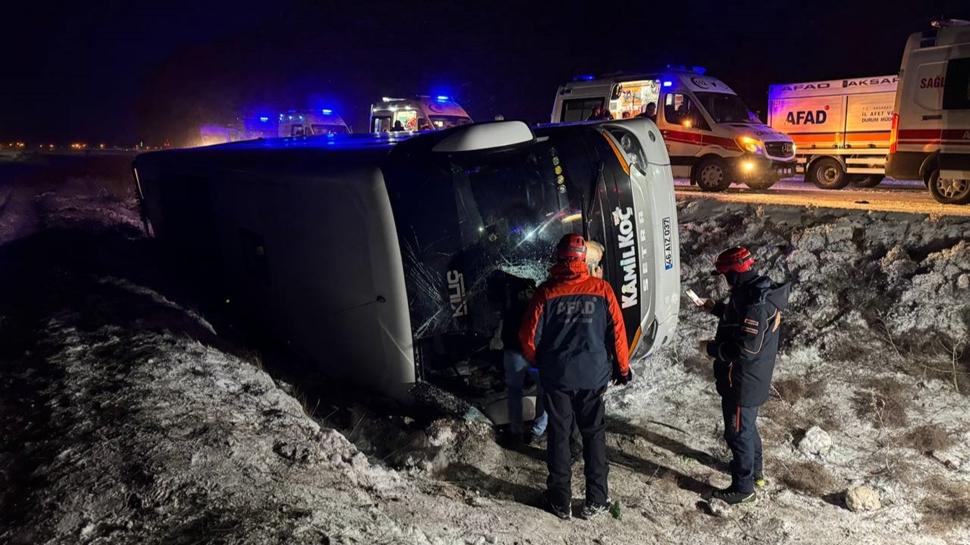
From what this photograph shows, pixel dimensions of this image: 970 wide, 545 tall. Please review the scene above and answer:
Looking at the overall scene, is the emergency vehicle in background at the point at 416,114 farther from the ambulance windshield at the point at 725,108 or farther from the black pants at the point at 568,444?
the black pants at the point at 568,444

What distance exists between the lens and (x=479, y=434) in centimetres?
446

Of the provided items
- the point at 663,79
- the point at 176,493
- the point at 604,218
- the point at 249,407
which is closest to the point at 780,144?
the point at 663,79

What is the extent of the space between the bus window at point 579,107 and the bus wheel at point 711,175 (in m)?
3.11

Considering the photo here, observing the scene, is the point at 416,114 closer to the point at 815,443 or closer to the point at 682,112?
the point at 682,112

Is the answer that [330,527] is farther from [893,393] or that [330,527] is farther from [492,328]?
[893,393]

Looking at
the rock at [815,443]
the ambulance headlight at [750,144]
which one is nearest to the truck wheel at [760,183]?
the ambulance headlight at [750,144]

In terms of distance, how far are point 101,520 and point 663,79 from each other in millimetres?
12616

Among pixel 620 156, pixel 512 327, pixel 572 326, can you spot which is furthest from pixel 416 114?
pixel 572 326

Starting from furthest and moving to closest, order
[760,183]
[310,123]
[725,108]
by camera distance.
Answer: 1. [310,123]
2. [725,108]
3. [760,183]

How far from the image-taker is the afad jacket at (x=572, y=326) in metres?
3.61

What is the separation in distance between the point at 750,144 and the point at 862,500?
359 inches

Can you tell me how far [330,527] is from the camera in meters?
2.60

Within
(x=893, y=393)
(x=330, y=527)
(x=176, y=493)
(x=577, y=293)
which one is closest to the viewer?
(x=330, y=527)

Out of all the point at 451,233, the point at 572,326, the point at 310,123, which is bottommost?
the point at 572,326
